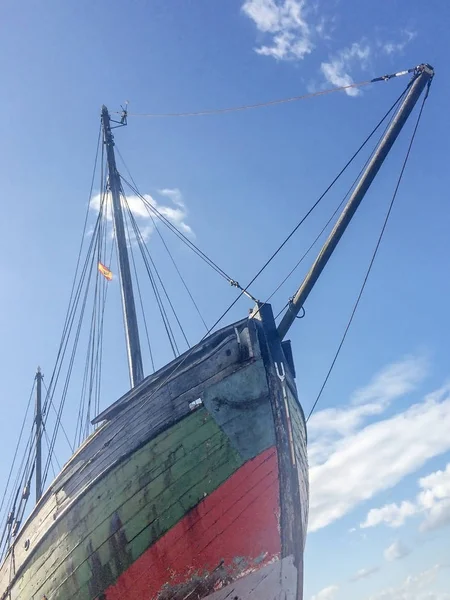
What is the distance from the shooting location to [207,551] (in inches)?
244

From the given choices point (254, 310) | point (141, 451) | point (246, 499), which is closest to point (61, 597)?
point (141, 451)

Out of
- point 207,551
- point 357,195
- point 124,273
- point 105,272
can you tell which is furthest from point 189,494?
point 105,272

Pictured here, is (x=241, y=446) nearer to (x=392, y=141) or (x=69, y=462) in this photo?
(x=69, y=462)

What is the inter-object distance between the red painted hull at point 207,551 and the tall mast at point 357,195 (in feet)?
8.92

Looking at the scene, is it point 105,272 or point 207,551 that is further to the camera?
point 105,272

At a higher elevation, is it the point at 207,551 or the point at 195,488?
the point at 195,488

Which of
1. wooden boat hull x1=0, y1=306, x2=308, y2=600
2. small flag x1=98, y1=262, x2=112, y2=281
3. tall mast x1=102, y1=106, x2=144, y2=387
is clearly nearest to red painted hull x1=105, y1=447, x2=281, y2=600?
wooden boat hull x1=0, y1=306, x2=308, y2=600

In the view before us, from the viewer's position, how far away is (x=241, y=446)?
6.71 meters

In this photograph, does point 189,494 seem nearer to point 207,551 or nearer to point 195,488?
point 195,488

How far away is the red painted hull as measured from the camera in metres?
6.16

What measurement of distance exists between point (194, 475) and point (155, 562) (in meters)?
1.17

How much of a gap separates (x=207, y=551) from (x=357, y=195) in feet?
18.3

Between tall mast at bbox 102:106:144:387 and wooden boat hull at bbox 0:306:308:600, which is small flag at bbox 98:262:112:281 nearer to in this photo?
tall mast at bbox 102:106:144:387

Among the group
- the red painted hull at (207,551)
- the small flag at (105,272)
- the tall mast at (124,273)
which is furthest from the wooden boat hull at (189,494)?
the small flag at (105,272)
